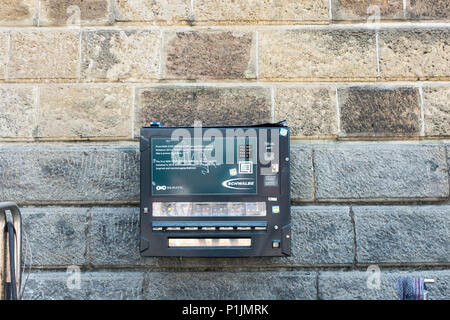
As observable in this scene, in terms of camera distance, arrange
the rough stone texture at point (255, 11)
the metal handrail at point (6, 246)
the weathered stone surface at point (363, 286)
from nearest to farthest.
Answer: the metal handrail at point (6, 246) → the weathered stone surface at point (363, 286) → the rough stone texture at point (255, 11)

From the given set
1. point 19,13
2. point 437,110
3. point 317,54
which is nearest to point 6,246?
point 19,13

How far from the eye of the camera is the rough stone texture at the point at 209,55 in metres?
3.43

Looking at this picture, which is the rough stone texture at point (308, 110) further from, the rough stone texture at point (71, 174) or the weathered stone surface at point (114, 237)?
the weathered stone surface at point (114, 237)

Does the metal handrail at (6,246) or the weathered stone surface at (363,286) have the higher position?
the metal handrail at (6,246)

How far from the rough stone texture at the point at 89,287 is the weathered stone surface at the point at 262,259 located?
0.32ft

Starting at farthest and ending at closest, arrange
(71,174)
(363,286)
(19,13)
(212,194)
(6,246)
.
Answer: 1. (19,13)
2. (71,174)
3. (363,286)
4. (212,194)
5. (6,246)

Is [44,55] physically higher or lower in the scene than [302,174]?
higher

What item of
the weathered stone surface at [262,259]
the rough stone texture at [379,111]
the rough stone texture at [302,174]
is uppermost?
the rough stone texture at [379,111]

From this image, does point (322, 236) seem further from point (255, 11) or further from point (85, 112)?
point (85, 112)

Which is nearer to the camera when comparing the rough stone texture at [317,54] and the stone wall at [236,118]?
the stone wall at [236,118]

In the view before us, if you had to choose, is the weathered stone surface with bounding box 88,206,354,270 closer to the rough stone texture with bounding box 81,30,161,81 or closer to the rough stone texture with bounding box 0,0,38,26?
the rough stone texture with bounding box 81,30,161,81

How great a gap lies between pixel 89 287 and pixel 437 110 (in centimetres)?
288

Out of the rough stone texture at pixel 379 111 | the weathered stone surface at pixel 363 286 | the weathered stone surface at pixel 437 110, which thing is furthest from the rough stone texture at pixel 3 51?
the weathered stone surface at pixel 437 110

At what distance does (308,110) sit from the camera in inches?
134
